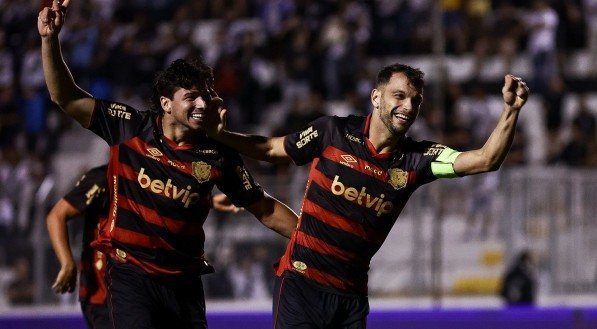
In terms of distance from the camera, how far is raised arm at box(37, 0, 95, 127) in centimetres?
656

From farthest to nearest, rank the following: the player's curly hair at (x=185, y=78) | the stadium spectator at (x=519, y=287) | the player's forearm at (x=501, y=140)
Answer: the stadium spectator at (x=519, y=287), the player's curly hair at (x=185, y=78), the player's forearm at (x=501, y=140)

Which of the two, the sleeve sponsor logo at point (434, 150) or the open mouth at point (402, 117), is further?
the sleeve sponsor logo at point (434, 150)

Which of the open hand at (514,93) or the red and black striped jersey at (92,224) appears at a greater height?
the open hand at (514,93)

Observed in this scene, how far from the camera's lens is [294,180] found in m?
13.2

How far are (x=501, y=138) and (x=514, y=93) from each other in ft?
0.89

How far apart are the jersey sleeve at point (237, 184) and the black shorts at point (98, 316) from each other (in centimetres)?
123

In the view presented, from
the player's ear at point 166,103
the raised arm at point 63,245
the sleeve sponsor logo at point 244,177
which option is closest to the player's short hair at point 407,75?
the sleeve sponsor logo at point 244,177

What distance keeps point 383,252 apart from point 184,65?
6.72m

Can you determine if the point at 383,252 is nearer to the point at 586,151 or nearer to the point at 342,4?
the point at 586,151

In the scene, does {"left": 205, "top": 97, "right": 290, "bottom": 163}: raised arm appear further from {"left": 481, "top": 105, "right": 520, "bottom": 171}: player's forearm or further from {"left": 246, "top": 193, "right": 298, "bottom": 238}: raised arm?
{"left": 481, "top": 105, "right": 520, "bottom": 171}: player's forearm

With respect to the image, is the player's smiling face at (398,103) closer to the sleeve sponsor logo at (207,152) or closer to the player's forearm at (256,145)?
the player's forearm at (256,145)

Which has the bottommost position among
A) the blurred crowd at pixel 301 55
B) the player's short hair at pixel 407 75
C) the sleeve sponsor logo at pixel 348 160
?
the sleeve sponsor logo at pixel 348 160

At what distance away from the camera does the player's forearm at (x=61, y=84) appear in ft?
21.7

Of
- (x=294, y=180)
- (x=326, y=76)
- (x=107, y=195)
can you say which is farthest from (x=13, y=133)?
(x=107, y=195)
